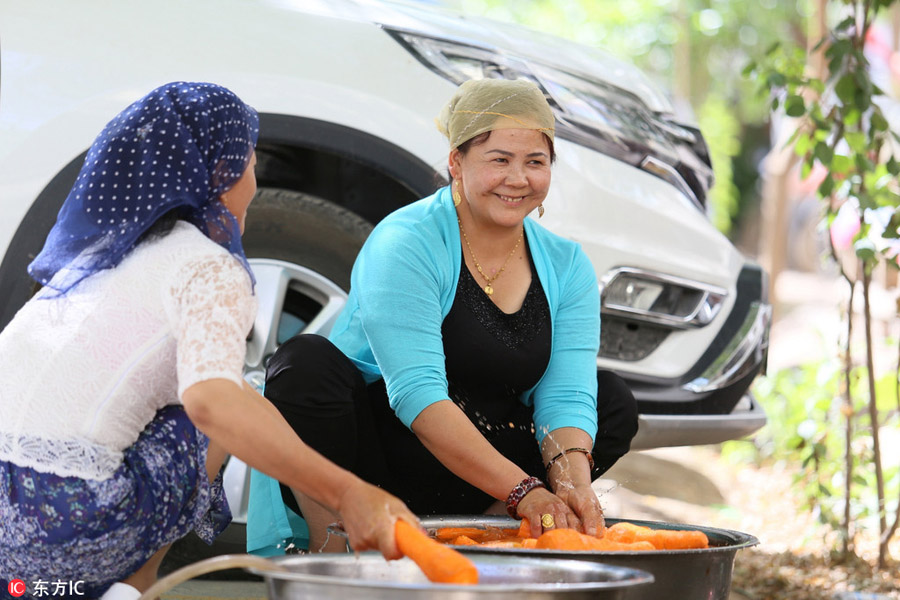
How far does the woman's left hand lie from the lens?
2.32 metres

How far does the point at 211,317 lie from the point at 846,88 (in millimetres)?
2517

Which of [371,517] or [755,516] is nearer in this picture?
[371,517]

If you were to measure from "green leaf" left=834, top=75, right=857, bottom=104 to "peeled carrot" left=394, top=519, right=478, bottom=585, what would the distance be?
246 centimetres

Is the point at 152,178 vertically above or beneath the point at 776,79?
beneath

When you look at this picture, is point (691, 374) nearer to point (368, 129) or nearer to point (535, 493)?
point (535, 493)

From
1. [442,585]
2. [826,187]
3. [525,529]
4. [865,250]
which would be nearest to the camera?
[442,585]

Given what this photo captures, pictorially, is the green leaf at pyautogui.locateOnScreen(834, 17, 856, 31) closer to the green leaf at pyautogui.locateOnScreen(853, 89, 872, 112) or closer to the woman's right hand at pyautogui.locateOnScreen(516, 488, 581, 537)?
the green leaf at pyautogui.locateOnScreen(853, 89, 872, 112)

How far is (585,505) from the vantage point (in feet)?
7.82

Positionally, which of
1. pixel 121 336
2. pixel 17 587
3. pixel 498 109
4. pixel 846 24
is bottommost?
pixel 17 587

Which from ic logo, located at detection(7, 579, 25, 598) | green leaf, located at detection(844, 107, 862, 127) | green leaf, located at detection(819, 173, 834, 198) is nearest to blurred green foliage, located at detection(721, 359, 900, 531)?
green leaf, located at detection(819, 173, 834, 198)

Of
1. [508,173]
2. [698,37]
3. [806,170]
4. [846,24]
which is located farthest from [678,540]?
[698,37]

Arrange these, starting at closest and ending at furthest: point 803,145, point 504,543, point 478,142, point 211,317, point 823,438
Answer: point 211,317 < point 504,543 < point 478,142 < point 803,145 < point 823,438

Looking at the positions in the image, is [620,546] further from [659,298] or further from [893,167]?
[893,167]

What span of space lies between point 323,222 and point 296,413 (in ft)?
2.48
